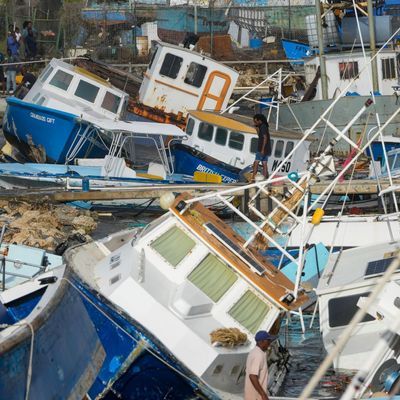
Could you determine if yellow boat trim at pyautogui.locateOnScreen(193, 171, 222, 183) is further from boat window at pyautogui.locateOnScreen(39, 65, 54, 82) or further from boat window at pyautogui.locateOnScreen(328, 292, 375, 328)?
boat window at pyautogui.locateOnScreen(328, 292, 375, 328)

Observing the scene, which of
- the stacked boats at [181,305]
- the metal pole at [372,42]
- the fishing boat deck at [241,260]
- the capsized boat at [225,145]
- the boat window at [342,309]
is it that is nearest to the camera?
the stacked boats at [181,305]

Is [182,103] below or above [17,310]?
below

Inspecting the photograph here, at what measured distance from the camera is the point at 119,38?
139 ft

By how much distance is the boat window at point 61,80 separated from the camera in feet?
94.1

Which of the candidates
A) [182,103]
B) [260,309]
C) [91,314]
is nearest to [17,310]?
[91,314]

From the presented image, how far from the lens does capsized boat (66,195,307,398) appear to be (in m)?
12.6

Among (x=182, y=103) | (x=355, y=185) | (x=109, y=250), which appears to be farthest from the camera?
(x=182, y=103)

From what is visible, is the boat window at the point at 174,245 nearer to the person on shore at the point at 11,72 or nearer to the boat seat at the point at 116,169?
the boat seat at the point at 116,169

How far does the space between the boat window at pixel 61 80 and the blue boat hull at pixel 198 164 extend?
3538 mm

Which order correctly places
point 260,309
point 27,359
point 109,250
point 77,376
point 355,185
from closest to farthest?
point 27,359, point 77,376, point 260,309, point 109,250, point 355,185

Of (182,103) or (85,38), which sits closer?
(182,103)

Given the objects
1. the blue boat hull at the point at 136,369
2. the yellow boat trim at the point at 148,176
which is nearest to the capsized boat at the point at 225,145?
the yellow boat trim at the point at 148,176

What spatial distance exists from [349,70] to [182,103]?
6.85 meters

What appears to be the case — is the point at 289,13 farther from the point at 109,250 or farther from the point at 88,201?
the point at 109,250
